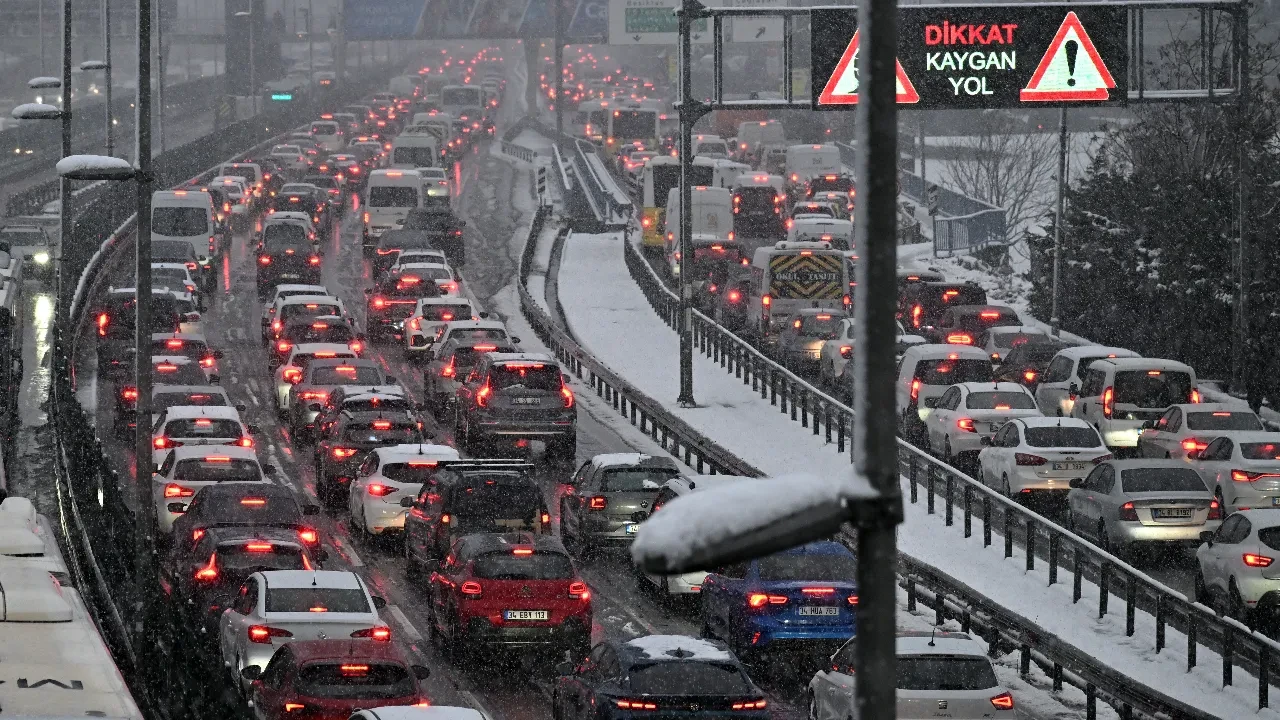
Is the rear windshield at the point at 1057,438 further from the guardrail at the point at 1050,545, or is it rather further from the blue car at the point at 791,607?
the blue car at the point at 791,607

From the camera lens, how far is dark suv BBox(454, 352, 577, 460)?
33.5 m

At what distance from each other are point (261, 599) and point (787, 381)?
20.7 m

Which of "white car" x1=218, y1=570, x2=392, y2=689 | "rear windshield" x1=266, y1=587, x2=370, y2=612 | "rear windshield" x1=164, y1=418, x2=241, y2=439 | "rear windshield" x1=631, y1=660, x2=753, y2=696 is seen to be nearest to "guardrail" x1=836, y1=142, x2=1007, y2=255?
"rear windshield" x1=164, y1=418, x2=241, y2=439

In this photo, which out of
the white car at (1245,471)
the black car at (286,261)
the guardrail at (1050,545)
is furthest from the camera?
the black car at (286,261)

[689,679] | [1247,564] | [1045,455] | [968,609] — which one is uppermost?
[1045,455]

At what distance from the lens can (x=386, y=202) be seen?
2489 inches

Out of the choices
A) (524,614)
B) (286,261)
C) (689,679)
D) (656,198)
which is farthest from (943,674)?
(656,198)

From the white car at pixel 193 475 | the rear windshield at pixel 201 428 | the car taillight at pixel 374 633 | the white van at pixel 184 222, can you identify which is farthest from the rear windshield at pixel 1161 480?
the white van at pixel 184 222

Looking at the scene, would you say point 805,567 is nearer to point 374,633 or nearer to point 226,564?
point 374,633

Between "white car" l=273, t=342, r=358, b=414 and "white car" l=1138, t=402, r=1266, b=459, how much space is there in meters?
14.8

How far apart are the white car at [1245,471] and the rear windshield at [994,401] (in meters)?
4.75

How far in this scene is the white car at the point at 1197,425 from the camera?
30.2 m

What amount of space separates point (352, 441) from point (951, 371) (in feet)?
35.2

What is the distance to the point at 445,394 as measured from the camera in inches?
1517
